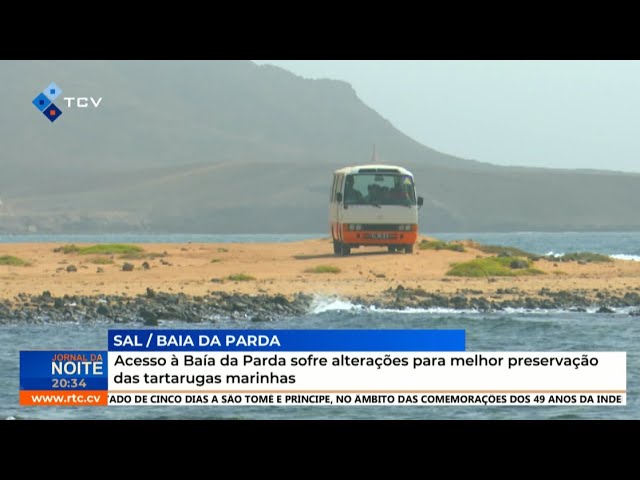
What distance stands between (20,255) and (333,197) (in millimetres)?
18343

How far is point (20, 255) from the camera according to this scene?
64.6m

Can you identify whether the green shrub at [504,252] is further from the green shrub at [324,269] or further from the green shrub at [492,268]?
the green shrub at [324,269]

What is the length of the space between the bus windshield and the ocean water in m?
7.76

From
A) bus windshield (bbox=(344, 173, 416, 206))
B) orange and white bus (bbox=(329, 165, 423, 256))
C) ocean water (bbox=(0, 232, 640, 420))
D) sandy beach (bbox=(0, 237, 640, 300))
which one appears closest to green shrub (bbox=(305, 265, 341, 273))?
sandy beach (bbox=(0, 237, 640, 300))

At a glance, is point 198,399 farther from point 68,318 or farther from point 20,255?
point 20,255

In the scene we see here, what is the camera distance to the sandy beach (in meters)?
46.0

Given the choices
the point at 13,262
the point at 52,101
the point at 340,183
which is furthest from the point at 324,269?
the point at 52,101

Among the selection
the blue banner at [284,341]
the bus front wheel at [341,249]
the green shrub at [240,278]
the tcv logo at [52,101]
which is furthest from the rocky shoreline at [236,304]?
the blue banner at [284,341]

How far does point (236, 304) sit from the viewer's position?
40812mm

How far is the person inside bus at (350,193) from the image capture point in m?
49.9

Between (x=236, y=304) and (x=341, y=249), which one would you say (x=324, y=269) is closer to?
(x=341, y=249)

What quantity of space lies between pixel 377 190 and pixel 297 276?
434cm

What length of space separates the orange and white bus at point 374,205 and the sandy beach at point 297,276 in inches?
44.8

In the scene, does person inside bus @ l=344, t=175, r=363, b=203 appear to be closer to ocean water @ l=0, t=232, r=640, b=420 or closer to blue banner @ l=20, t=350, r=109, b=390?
ocean water @ l=0, t=232, r=640, b=420
